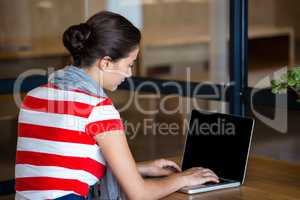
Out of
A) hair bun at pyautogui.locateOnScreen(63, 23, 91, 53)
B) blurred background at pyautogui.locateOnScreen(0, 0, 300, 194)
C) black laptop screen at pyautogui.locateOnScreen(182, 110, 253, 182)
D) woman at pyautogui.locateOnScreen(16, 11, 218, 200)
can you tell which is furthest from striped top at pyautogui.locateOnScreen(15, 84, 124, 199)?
blurred background at pyautogui.locateOnScreen(0, 0, 300, 194)

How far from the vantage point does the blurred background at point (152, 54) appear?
114 inches

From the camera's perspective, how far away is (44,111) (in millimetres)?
1674

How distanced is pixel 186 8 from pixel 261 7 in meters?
1.03

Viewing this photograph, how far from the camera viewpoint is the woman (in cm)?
161

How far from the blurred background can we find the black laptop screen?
58 centimetres

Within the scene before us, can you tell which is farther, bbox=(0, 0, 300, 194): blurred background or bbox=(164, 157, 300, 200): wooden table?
bbox=(0, 0, 300, 194): blurred background

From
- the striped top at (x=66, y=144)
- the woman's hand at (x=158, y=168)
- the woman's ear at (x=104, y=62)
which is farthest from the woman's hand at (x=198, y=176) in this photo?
the woman's ear at (x=104, y=62)

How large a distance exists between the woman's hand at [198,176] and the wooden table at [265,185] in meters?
0.04

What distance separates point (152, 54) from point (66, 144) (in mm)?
3379

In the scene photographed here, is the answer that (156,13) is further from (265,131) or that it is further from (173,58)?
(265,131)

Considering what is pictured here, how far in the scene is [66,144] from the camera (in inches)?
64.0

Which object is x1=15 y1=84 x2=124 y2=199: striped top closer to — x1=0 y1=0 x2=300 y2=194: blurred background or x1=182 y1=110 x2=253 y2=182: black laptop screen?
x1=182 y1=110 x2=253 y2=182: black laptop screen

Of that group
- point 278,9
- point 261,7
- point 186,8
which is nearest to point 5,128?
point 186,8

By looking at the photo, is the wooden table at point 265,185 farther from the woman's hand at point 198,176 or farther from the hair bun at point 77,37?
the hair bun at point 77,37
